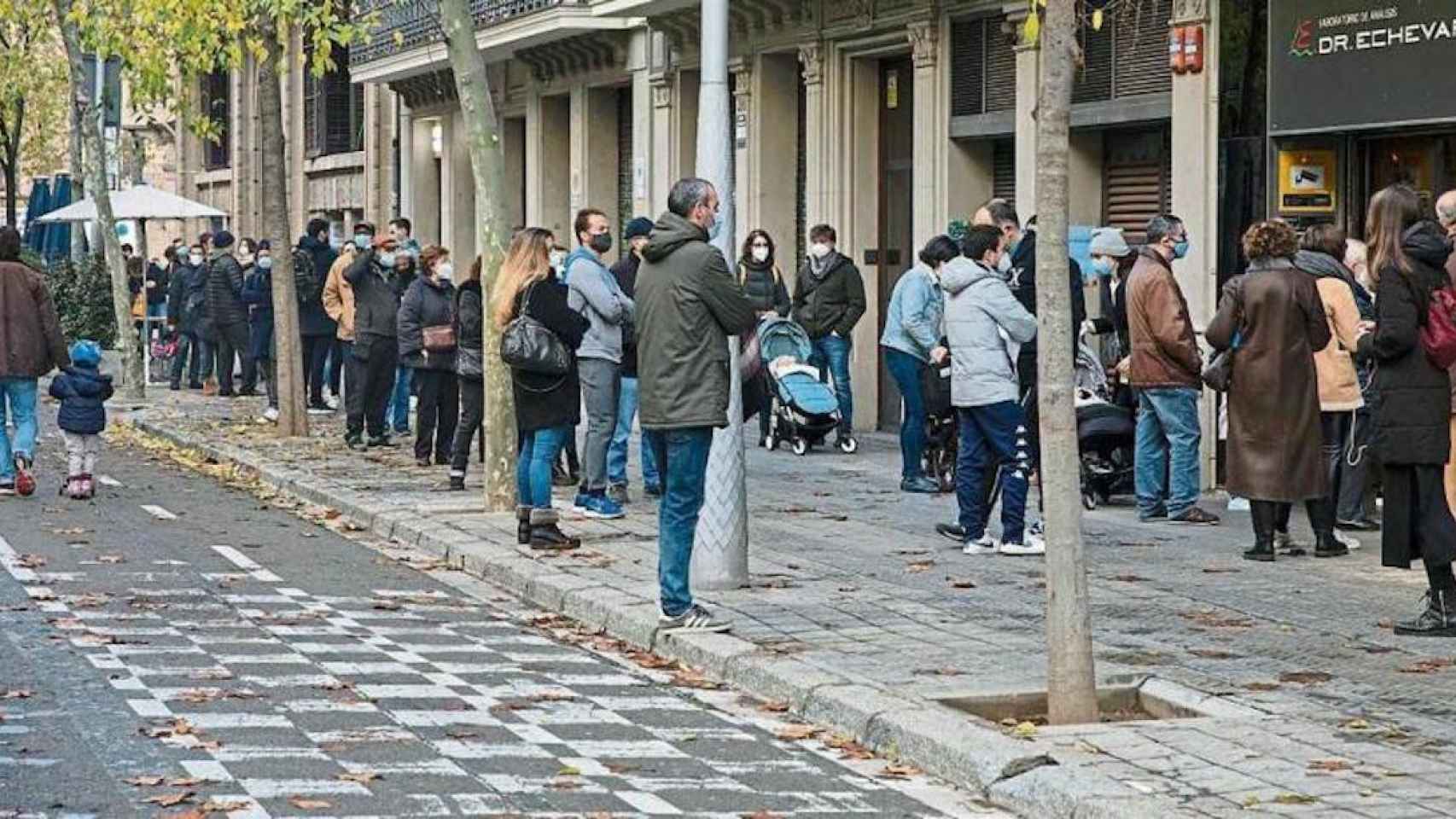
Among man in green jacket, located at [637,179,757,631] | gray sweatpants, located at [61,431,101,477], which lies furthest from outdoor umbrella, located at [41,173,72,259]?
man in green jacket, located at [637,179,757,631]

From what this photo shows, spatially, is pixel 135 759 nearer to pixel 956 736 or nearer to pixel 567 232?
pixel 956 736

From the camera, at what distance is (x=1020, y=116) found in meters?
22.7

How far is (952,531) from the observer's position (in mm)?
16109

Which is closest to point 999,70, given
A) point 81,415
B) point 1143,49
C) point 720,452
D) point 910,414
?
point 1143,49

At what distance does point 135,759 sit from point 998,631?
4.36 m

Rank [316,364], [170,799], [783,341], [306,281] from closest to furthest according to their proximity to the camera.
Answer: [170,799]
[783,341]
[306,281]
[316,364]

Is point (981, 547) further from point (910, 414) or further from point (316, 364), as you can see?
point (316, 364)

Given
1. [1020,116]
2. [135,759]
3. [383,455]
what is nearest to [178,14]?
[383,455]

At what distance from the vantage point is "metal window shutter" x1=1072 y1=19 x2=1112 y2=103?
846 inches

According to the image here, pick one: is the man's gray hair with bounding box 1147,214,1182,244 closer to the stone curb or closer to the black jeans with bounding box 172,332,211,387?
the stone curb

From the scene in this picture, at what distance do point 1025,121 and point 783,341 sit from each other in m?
2.76

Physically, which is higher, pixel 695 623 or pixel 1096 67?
pixel 1096 67

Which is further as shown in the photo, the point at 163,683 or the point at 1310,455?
the point at 1310,455

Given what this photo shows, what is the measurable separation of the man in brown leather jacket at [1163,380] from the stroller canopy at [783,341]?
631 cm
